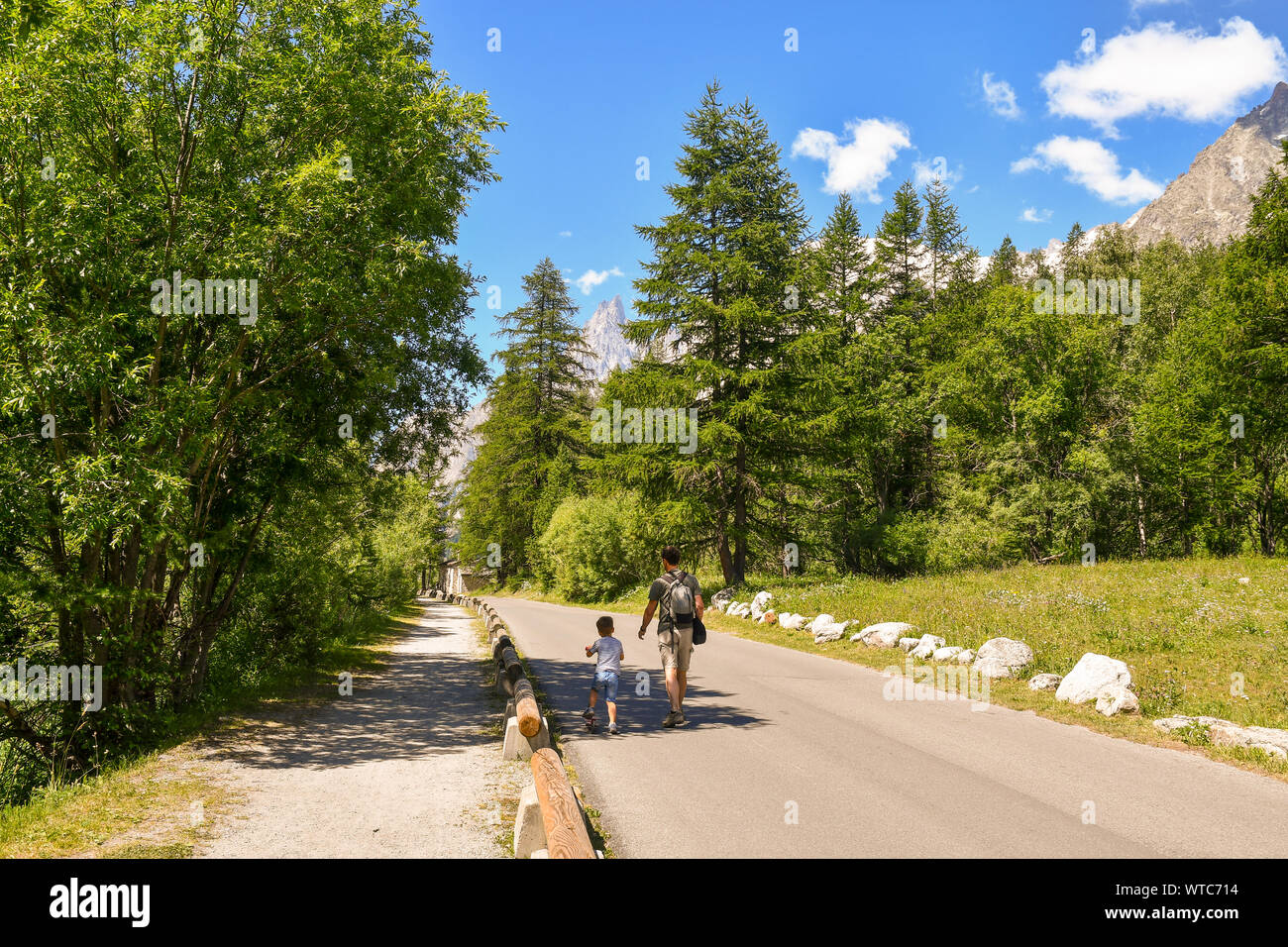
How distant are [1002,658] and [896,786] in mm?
6424

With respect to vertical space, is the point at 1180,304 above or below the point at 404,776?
above

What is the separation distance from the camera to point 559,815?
439 centimetres

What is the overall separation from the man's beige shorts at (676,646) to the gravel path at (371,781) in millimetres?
2379

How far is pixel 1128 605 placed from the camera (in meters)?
14.9

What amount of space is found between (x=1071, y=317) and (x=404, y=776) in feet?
126

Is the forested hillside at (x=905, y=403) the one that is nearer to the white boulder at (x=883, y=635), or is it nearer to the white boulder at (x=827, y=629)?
the white boulder at (x=827, y=629)

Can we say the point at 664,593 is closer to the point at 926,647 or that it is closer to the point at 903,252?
the point at 926,647

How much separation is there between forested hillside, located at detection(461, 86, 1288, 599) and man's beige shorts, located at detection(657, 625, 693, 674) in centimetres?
1576

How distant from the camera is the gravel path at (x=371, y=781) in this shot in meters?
5.07

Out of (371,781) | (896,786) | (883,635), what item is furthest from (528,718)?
(883,635)

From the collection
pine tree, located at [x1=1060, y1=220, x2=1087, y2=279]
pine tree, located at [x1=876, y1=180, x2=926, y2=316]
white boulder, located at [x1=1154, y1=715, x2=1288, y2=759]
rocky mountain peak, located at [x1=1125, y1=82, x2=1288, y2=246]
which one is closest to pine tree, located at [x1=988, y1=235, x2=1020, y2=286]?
pine tree, located at [x1=1060, y1=220, x2=1087, y2=279]
